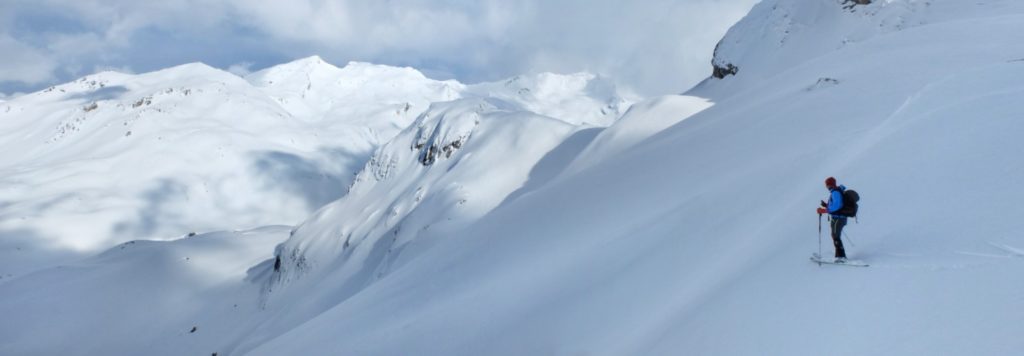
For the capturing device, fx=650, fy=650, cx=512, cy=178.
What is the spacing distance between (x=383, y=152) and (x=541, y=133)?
26804 millimetres

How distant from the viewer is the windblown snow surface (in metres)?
9.24

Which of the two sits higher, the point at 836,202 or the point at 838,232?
the point at 836,202

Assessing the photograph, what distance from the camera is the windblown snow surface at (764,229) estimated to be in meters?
9.24

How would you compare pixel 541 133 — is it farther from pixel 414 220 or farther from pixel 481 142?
pixel 414 220

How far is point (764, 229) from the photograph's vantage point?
13.8m

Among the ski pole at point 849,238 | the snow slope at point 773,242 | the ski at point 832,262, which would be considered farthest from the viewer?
the ski pole at point 849,238

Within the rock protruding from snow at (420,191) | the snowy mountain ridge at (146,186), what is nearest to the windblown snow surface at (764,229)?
the rock protruding from snow at (420,191)

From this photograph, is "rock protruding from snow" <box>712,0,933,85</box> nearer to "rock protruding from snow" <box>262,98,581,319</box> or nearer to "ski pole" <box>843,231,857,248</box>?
"rock protruding from snow" <box>262,98,581,319</box>

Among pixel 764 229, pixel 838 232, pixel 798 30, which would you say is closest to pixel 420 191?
pixel 798 30

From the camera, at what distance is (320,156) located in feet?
653

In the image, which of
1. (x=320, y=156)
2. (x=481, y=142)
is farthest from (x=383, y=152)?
(x=320, y=156)

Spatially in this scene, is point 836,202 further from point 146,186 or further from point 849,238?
point 146,186

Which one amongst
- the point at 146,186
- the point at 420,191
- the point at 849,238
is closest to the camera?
the point at 849,238

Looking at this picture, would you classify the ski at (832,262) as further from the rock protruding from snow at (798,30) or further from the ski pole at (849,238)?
the rock protruding from snow at (798,30)
